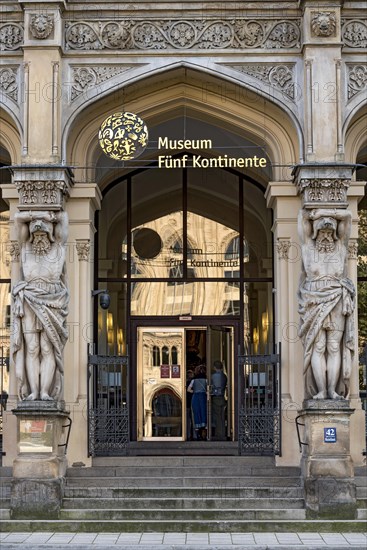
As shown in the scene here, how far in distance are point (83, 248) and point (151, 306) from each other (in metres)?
3.19

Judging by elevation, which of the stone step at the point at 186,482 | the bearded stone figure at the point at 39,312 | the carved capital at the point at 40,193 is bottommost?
the stone step at the point at 186,482

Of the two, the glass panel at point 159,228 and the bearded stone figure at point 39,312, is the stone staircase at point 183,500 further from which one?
the glass panel at point 159,228

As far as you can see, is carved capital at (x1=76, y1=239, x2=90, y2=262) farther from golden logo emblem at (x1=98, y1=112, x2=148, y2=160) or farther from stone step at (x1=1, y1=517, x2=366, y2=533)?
stone step at (x1=1, y1=517, x2=366, y2=533)

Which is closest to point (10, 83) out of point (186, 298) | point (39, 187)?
point (39, 187)

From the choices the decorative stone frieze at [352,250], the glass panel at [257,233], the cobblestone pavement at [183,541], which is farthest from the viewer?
the glass panel at [257,233]

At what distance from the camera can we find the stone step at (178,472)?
1591 centimetres

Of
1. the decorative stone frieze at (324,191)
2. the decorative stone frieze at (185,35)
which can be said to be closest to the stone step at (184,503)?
the decorative stone frieze at (324,191)

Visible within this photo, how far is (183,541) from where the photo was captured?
44.2 feet

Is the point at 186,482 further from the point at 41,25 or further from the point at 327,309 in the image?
the point at 41,25

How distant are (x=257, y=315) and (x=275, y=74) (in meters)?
4.94

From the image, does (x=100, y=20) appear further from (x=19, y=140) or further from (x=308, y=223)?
(x=308, y=223)

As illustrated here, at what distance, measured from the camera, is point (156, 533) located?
14078 millimetres

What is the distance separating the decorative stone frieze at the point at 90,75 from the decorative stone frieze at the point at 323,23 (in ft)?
9.55

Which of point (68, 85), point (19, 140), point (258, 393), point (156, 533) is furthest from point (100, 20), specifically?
point (156, 533)
